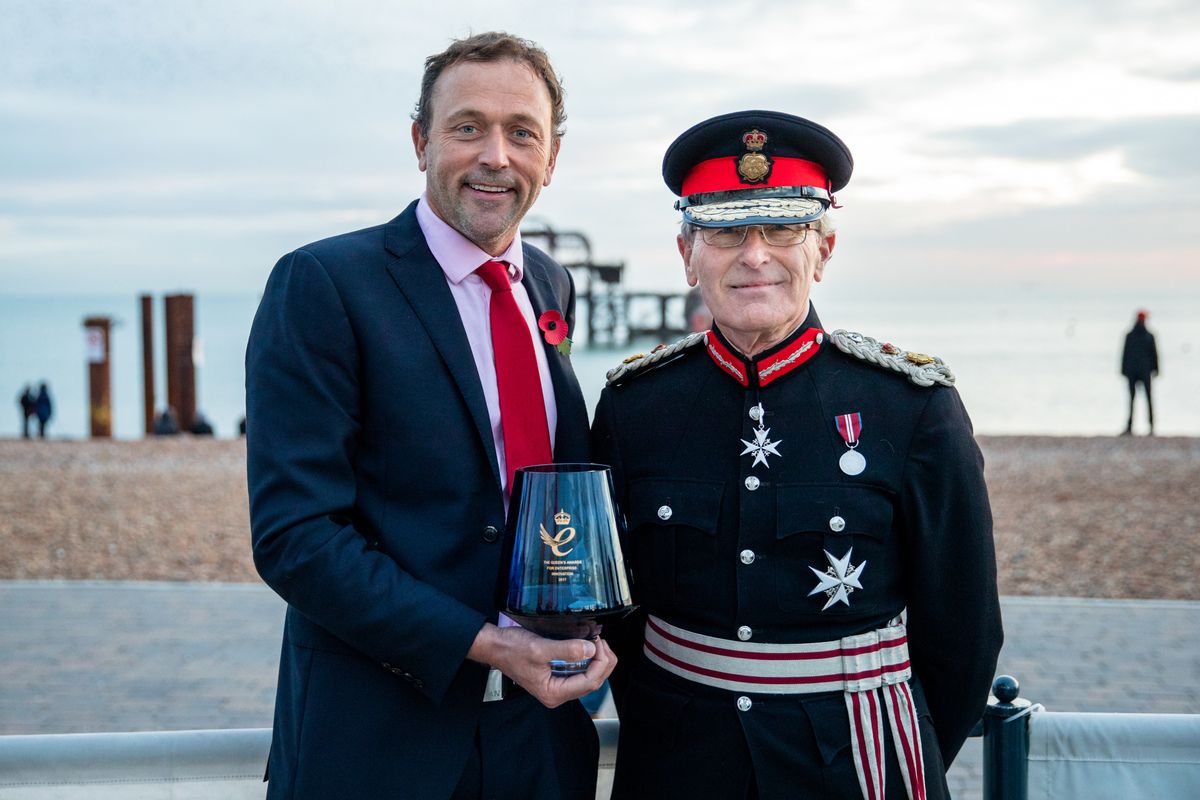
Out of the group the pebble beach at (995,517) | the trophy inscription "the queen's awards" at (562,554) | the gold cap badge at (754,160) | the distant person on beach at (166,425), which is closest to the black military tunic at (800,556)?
the gold cap badge at (754,160)

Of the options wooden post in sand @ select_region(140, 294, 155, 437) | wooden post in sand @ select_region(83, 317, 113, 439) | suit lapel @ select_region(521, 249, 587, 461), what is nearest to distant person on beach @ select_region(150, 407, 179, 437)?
wooden post in sand @ select_region(83, 317, 113, 439)

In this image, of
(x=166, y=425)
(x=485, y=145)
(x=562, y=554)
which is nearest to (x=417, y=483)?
(x=562, y=554)

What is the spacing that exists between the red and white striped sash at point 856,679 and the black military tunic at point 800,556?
0.02 meters

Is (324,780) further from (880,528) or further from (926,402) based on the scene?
(926,402)

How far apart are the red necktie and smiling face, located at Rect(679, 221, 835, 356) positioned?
1.28ft

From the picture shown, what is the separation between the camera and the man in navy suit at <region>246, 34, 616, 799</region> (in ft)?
6.23

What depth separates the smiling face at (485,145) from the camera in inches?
85.4

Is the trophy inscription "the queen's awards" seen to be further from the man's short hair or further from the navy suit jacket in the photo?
the man's short hair

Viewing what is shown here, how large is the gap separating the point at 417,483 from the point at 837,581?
85 centimetres

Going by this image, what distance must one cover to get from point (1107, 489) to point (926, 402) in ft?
36.0

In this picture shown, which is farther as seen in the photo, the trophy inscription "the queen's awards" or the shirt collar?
the shirt collar

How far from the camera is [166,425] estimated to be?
21359mm

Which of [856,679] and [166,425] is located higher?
[856,679]

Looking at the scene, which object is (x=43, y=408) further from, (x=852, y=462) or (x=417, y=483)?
(x=852, y=462)
